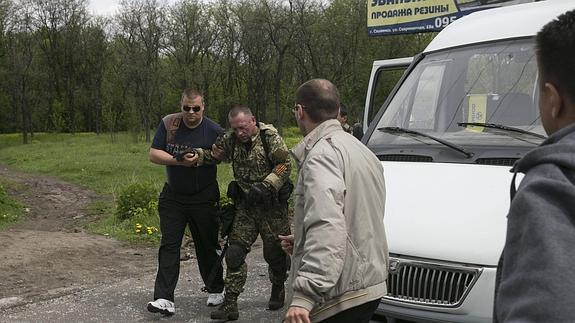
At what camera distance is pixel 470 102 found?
453 centimetres

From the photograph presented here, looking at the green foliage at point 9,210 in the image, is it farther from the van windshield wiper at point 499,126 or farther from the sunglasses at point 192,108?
the van windshield wiper at point 499,126

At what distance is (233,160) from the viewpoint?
5578 millimetres

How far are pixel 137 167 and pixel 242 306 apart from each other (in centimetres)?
1801

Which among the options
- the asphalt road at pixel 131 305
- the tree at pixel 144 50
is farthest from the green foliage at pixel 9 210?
the tree at pixel 144 50

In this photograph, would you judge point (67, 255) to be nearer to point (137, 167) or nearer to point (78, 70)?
point (137, 167)

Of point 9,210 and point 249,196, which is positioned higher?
point 249,196

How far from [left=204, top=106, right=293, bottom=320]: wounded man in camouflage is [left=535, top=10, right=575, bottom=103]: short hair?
13.4 ft

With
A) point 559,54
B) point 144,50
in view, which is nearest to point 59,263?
point 559,54

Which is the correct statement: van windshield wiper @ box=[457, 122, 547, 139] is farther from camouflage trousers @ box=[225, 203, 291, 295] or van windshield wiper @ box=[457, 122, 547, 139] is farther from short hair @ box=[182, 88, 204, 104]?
short hair @ box=[182, 88, 204, 104]

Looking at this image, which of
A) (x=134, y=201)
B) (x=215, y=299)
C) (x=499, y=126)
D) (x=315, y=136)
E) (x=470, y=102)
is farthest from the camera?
(x=134, y=201)

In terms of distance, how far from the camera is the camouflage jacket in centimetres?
545

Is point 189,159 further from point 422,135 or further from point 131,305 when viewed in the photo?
point 422,135

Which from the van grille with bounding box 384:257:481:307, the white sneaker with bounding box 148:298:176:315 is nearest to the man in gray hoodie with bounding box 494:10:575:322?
the van grille with bounding box 384:257:481:307

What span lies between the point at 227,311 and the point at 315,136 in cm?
283
